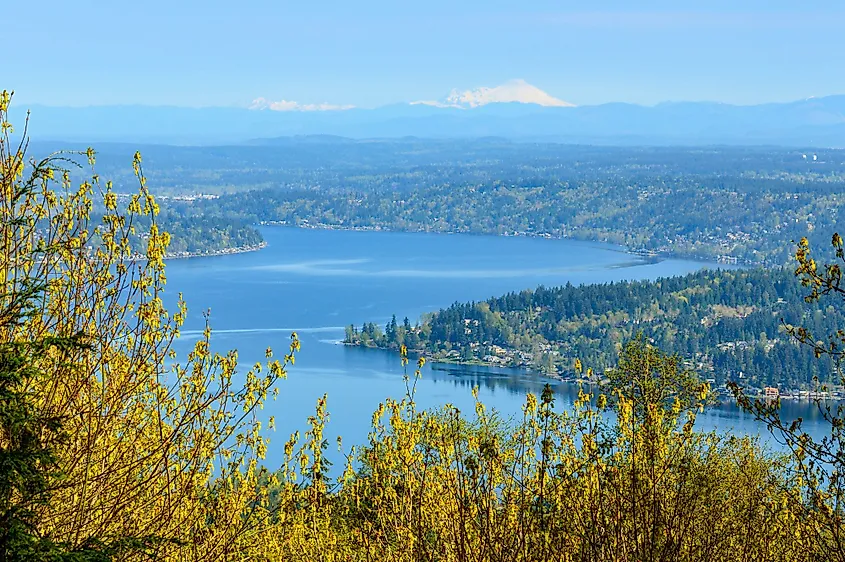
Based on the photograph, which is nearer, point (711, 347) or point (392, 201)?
point (711, 347)

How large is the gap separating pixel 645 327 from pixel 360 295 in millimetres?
13991

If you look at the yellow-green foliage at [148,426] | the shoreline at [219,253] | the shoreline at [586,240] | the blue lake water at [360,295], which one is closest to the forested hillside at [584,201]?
the shoreline at [586,240]

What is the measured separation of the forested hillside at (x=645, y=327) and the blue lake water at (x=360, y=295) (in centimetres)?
289

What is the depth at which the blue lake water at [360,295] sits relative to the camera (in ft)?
104

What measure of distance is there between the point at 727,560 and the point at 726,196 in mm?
103211

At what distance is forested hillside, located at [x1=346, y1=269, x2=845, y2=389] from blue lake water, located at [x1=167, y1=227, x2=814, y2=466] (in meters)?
2.89

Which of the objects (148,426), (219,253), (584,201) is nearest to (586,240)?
(584,201)

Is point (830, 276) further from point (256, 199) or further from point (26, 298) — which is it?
point (256, 199)

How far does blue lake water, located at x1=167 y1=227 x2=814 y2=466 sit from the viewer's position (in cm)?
3184

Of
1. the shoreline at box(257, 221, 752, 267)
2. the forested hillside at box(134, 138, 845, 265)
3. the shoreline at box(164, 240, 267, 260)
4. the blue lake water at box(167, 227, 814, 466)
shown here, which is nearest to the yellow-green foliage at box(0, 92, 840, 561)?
the blue lake water at box(167, 227, 814, 466)

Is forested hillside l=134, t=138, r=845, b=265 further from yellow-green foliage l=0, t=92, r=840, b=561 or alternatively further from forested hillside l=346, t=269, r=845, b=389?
→ yellow-green foliage l=0, t=92, r=840, b=561

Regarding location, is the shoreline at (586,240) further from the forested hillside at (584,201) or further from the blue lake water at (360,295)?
the blue lake water at (360,295)

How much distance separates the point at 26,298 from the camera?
378 cm

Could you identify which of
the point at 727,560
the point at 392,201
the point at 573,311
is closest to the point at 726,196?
the point at 392,201
